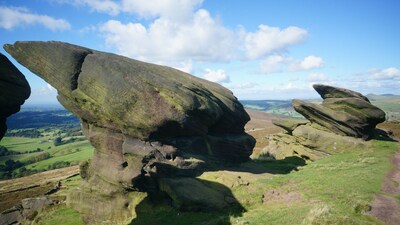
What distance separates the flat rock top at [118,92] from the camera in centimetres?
2673

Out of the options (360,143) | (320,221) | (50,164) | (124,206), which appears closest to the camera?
(320,221)

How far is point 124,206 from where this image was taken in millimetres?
28016

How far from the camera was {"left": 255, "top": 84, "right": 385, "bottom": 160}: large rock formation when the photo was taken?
142ft

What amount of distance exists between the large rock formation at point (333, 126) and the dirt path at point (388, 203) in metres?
15.7

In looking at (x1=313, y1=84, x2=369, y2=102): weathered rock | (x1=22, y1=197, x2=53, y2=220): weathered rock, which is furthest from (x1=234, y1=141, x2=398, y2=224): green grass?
(x1=22, y1=197, x2=53, y2=220): weathered rock

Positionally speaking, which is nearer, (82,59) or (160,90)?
(160,90)

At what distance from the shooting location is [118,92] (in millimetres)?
26750

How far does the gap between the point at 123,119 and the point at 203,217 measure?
11674mm

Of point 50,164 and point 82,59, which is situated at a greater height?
point 82,59

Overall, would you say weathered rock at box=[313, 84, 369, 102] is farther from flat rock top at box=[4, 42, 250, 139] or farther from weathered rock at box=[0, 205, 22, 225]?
weathered rock at box=[0, 205, 22, 225]

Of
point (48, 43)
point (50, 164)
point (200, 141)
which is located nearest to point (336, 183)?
point (200, 141)

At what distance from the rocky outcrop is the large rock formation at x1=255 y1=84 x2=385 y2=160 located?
3865 cm

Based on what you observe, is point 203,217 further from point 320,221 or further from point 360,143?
point 360,143

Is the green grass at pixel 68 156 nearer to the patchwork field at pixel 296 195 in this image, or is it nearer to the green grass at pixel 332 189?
the patchwork field at pixel 296 195
